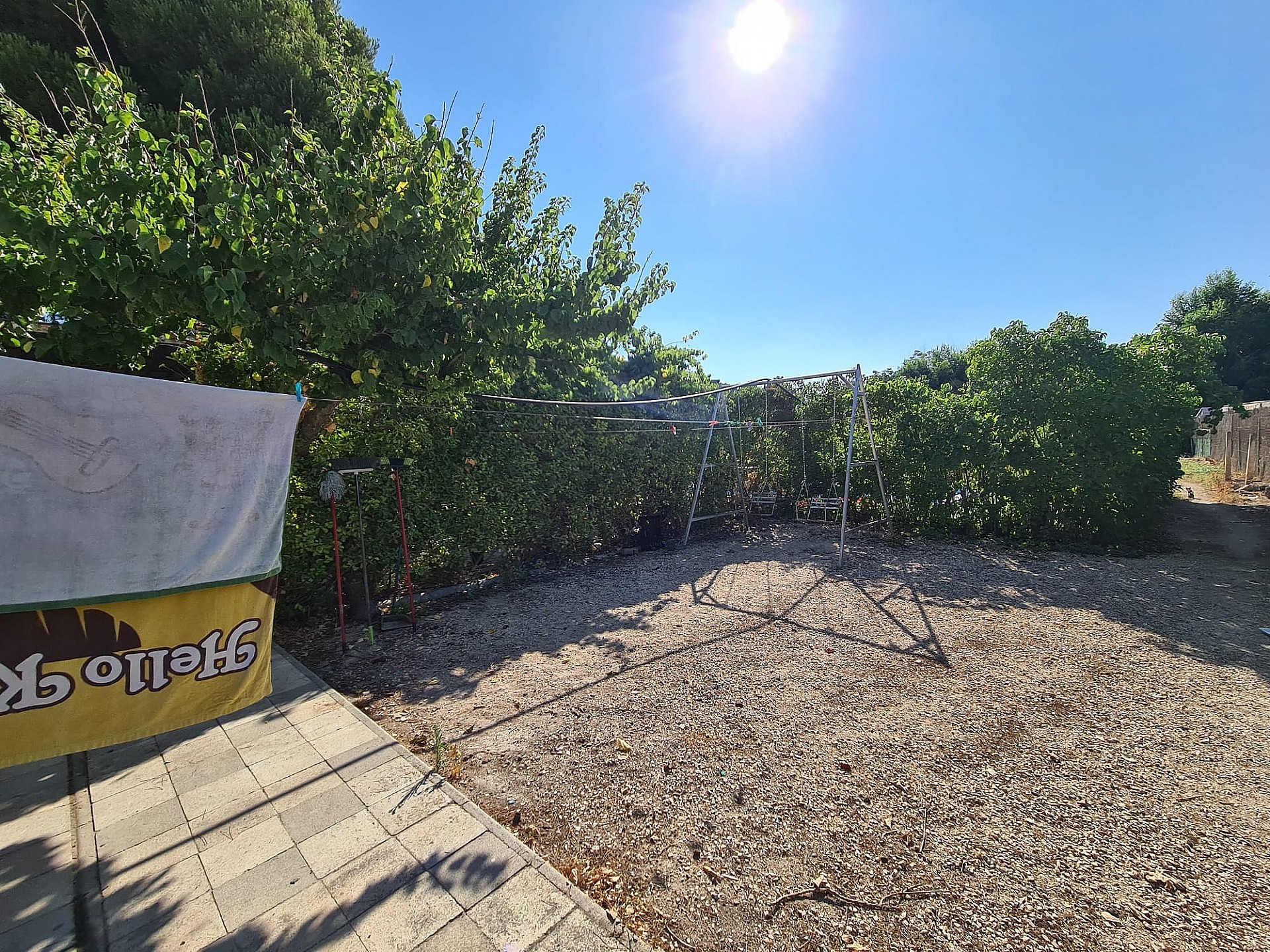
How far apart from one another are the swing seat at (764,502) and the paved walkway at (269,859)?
22.9ft

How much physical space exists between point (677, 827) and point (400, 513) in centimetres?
365

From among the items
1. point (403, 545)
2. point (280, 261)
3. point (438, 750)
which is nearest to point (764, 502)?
point (403, 545)

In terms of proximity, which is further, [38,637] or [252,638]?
[252,638]

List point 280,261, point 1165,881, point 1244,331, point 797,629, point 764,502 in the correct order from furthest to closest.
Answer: point 1244,331
point 764,502
point 797,629
point 280,261
point 1165,881

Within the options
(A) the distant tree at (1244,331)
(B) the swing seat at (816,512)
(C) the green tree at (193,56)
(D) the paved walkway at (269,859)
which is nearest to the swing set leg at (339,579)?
(D) the paved walkway at (269,859)

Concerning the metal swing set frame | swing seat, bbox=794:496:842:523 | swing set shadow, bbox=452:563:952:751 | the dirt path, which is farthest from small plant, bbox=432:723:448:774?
the dirt path

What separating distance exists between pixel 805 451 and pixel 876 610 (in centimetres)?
481

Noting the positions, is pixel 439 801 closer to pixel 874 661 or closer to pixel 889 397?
pixel 874 661

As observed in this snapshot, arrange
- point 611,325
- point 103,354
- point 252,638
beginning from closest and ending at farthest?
1. point 252,638
2. point 103,354
3. point 611,325

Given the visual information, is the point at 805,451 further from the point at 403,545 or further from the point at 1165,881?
the point at 1165,881

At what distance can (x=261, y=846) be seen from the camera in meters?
1.99

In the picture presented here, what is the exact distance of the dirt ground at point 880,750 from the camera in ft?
5.74

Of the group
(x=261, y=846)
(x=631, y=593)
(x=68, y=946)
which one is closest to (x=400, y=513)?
(x=631, y=593)

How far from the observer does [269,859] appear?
1922 millimetres
